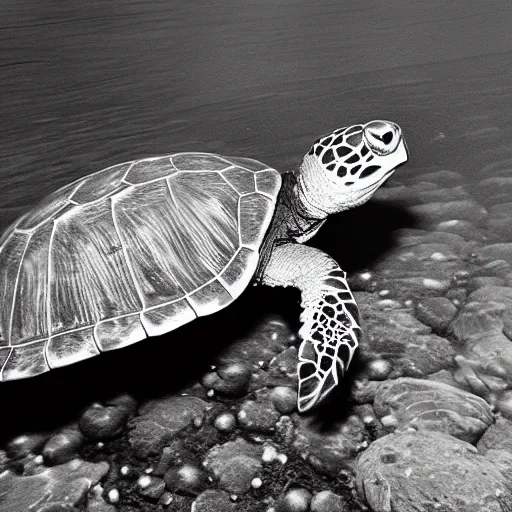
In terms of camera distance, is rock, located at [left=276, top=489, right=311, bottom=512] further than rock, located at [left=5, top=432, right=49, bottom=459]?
No

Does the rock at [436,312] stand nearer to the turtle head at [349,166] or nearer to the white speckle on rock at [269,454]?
the turtle head at [349,166]

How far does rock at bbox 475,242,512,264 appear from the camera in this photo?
2.24 meters

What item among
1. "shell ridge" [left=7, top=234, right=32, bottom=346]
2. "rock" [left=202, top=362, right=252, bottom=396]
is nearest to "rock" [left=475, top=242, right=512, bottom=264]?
"rock" [left=202, top=362, right=252, bottom=396]

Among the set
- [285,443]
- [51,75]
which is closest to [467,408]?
[285,443]

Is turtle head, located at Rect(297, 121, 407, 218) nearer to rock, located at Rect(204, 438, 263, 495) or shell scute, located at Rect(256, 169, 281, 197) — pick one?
shell scute, located at Rect(256, 169, 281, 197)

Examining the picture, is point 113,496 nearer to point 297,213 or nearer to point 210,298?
point 210,298

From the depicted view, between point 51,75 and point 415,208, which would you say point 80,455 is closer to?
point 415,208

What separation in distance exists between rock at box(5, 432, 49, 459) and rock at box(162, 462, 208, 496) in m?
0.52

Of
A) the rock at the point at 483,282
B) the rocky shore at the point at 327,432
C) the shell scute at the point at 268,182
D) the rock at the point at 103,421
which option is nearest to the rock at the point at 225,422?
the rocky shore at the point at 327,432

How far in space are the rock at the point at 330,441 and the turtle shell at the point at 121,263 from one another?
1.72ft

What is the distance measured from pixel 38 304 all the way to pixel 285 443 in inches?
39.3

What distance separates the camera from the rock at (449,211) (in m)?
2.61

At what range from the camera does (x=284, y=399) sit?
169 cm

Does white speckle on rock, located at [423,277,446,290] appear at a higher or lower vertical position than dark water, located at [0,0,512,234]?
lower
